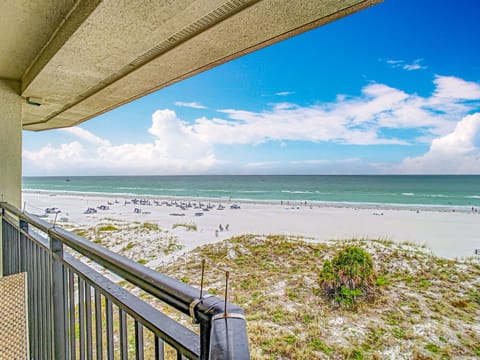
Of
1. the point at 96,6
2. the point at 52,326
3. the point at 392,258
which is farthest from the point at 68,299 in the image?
the point at 392,258

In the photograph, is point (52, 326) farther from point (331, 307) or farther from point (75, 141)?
point (75, 141)

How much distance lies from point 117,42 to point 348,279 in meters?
5.18

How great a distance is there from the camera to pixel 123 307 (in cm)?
63

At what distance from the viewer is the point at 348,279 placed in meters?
5.18

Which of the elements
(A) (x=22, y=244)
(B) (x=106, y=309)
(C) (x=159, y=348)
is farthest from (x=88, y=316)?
(A) (x=22, y=244)

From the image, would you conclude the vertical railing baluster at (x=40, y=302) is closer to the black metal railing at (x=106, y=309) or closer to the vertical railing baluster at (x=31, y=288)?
the black metal railing at (x=106, y=309)

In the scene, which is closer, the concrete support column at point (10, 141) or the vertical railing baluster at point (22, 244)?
the vertical railing baluster at point (22, 244)

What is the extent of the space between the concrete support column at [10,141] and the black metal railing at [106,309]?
83cm

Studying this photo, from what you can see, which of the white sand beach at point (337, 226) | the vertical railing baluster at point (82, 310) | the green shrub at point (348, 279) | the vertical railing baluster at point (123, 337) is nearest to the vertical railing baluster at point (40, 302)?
the vertical railing baluster at point (82, 310)

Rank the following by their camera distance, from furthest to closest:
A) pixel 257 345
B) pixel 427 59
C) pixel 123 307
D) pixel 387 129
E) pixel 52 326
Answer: pixel 387 129 → pixel 427 59 → pixel 257 345 → pixel 52 326 → pixel 123 307

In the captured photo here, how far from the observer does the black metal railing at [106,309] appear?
14.7 inches

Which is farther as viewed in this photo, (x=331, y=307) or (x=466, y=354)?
(x=331, y=307)

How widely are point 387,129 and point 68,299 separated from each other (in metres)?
29.4

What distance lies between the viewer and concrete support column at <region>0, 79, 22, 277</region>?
2.35 meters
